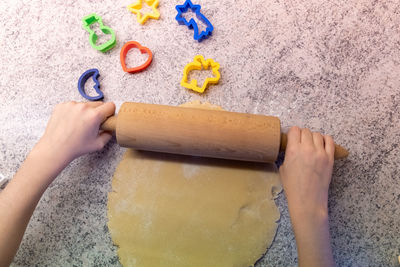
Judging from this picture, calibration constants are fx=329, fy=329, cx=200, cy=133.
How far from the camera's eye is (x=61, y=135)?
101cm

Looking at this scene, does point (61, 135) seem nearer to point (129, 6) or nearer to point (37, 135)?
point (37, 135)

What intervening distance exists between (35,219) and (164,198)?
17.3 inches

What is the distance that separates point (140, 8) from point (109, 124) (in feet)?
1.87

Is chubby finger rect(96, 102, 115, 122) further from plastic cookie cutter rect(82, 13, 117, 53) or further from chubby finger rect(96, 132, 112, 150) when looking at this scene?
plastic cookie cutter rect(82, 13, 117, 53)

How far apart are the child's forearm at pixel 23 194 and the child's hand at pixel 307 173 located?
2.22 feet

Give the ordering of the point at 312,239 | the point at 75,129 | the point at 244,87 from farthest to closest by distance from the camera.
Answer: the point at 244,87
the point at 75,129
the point at 312,239

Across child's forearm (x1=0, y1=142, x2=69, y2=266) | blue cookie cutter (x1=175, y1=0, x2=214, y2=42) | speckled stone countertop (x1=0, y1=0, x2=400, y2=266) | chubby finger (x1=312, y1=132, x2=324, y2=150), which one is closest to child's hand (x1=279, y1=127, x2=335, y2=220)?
chubby finger (x1=312, y1=132, x2=324, y2=150)

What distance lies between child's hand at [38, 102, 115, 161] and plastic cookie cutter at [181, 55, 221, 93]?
0.94 feet

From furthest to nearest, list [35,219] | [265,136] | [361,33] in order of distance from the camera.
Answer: [361,33] < [35,219] < [265,136]

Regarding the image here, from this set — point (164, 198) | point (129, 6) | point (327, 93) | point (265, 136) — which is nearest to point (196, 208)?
point (164, 198)

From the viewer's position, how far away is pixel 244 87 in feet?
3.90

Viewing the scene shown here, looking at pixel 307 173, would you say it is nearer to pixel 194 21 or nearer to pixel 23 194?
pixel 194 21

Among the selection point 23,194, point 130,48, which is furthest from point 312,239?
point 130,48

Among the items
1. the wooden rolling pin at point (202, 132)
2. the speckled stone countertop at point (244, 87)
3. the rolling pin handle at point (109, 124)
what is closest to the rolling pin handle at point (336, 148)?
the wooden rolling pin at point (202, 132)
